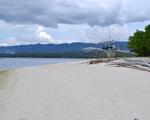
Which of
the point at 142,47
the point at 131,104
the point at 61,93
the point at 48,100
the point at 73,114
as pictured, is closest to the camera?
the point at 73,114

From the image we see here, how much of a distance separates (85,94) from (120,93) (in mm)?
1343

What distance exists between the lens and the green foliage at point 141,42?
69.6 m

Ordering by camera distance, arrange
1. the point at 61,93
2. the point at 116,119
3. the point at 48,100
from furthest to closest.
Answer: the point at 61,93
the point at 48,100
the point at 116,119

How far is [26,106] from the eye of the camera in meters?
14.8

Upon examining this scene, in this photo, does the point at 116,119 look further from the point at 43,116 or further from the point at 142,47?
the point at 142,47

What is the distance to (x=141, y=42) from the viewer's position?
70000 mm

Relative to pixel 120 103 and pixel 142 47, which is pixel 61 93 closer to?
pixel 120 103

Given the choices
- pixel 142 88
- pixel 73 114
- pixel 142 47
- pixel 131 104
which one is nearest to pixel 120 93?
pixel 142 88

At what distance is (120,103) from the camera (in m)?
14.5

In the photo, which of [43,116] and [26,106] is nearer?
[43,116]

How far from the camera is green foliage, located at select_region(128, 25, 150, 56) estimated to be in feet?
228

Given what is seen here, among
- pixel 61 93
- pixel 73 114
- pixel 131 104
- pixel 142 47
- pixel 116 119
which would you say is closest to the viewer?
pixel 116 119

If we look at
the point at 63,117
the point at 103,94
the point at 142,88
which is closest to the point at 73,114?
the point at 63,117

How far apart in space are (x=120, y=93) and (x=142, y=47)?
178 ft
